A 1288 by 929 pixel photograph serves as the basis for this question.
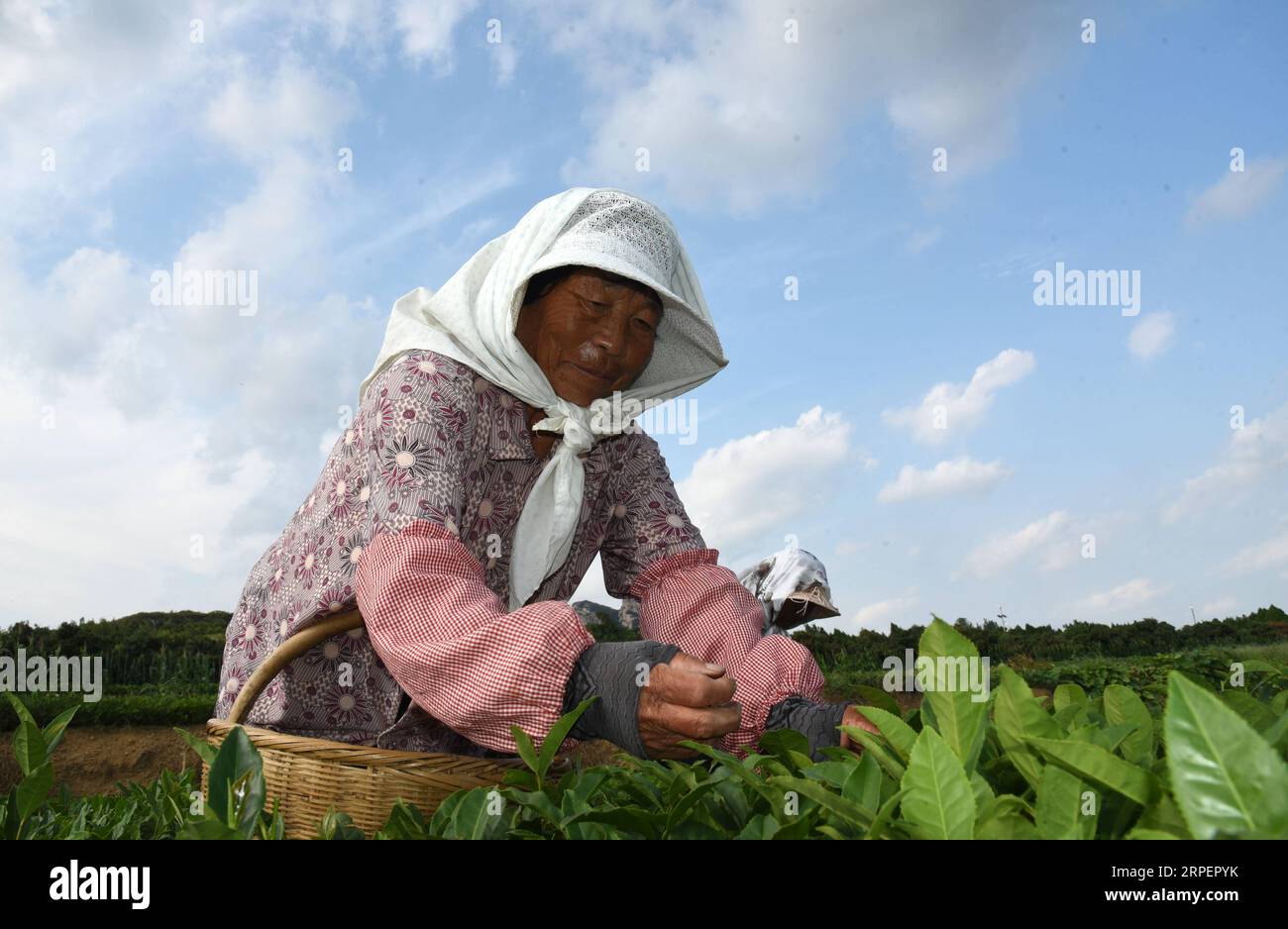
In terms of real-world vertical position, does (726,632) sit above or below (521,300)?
below

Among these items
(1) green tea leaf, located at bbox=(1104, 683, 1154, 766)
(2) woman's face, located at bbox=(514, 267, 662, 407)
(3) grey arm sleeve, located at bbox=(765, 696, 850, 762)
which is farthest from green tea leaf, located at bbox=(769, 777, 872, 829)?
(2) woman's face, located at bbox=(514, 267, 662, 407)

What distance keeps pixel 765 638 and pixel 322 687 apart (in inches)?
39.5

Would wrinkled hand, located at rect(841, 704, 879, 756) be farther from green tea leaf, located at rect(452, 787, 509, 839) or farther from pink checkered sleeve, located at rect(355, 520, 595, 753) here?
green tea leaf, located at rect(452, 787, 509, 839)

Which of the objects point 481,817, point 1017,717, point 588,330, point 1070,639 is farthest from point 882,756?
point 1070,639

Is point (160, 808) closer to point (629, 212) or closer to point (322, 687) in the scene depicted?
point (322, 687)

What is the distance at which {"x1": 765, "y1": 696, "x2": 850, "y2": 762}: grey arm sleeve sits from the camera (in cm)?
159

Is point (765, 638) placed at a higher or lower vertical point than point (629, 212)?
lower

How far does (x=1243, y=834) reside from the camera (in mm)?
465

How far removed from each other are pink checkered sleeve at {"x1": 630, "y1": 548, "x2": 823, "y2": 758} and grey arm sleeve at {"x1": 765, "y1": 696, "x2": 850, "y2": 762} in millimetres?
46

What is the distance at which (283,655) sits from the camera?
190 centimetres

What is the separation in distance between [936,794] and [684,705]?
0.91 meters

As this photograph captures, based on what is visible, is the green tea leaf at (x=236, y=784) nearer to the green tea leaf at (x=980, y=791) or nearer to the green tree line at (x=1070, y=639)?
the green tea leaf at (x=980, y=791)

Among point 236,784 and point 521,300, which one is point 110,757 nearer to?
point 521,300
